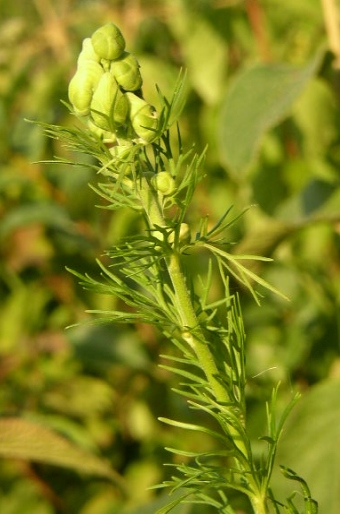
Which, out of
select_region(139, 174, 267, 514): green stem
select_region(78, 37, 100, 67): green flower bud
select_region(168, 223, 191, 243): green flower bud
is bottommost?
select_region(139, 174, 267, 514): green stem

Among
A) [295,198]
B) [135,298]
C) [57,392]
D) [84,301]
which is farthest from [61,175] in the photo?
[135,298]

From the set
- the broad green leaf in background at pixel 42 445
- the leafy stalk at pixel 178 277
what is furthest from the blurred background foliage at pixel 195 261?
the leafy stalk at pixel 178 277

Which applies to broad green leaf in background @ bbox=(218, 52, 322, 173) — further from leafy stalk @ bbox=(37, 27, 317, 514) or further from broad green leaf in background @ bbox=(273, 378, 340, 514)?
leafy stalk @ bbox=(37, 27, 317, 514)

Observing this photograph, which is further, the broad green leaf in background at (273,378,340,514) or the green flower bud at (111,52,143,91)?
the broad green leaf in background at (273,378,340,514)

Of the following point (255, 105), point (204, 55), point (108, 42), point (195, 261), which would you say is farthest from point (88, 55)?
point (204, 55)

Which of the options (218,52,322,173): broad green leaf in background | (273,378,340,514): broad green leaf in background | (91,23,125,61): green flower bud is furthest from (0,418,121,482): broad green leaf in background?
(91,23,125,61): green flower bud
